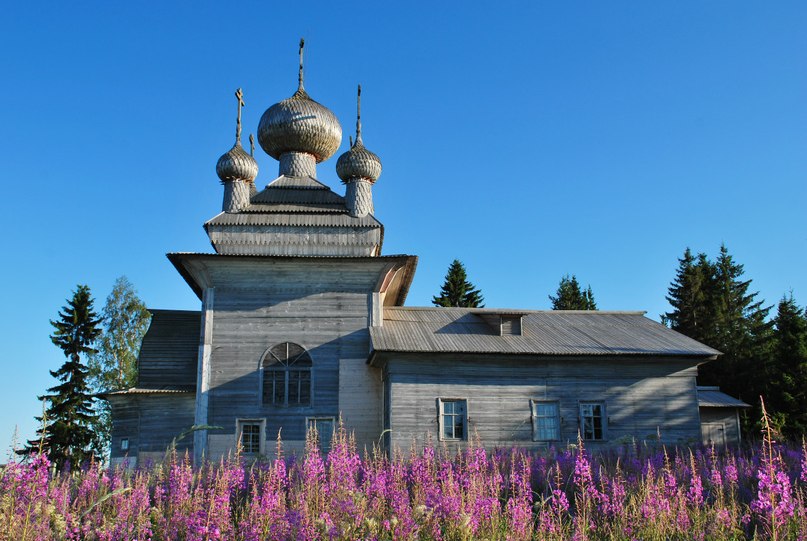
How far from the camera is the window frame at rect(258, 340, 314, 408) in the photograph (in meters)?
20.6

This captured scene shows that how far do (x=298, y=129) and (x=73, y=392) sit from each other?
1959cm

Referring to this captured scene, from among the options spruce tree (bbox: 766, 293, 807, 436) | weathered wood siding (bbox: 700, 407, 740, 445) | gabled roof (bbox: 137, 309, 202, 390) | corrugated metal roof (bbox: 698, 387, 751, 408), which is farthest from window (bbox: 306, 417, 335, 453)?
spruce tree (bbox: 766, 293, 807, 436)

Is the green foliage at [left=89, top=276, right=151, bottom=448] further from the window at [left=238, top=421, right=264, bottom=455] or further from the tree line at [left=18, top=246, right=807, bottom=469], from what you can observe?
the window at [left=238, top=421, right=264, bottom=455]

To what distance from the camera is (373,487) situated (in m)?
7.07

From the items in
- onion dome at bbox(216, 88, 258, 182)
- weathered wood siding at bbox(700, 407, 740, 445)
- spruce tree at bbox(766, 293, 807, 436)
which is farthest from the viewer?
spruce tree at bbox(766, 293, 807, 436)

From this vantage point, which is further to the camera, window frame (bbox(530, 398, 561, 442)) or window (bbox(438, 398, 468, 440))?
window frame (bbox(530, 398, 561, 442))

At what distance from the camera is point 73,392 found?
36562 millimetres

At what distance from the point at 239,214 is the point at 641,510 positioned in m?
19.2

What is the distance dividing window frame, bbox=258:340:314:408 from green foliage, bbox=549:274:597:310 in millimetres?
36246

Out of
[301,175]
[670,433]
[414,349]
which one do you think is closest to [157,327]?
[301,175]

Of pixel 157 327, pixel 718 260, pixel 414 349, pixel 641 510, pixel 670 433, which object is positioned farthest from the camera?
pixel 718 260

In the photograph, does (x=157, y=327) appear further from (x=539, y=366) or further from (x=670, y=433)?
(x=670, y=433)

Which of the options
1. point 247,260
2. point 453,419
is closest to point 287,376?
point 247,260

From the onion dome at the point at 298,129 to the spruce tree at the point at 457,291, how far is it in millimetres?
24410
